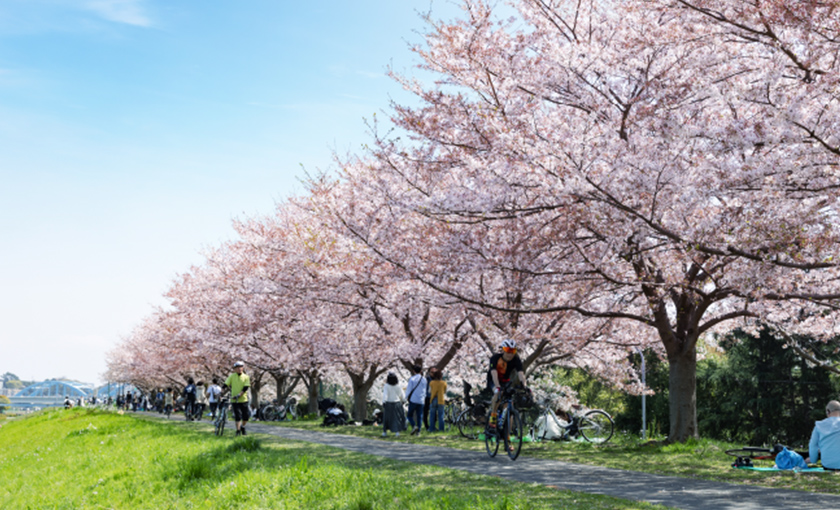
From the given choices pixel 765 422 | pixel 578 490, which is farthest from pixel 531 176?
pixel 765 422

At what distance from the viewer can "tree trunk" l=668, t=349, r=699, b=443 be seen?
48.0 ft

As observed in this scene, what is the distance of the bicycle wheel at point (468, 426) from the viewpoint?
17188 mm

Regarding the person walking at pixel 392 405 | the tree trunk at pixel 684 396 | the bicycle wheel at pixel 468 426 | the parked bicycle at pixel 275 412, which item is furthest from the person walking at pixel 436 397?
the parked bicycle at pixel 275 412

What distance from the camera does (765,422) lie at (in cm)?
3403

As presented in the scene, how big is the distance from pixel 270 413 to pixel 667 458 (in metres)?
27.2

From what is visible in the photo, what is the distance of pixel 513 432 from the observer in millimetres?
11852

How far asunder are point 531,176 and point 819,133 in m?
3.70

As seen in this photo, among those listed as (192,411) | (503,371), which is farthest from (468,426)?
(192,411)

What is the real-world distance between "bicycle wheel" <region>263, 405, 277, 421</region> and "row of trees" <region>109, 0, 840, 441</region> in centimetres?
1649

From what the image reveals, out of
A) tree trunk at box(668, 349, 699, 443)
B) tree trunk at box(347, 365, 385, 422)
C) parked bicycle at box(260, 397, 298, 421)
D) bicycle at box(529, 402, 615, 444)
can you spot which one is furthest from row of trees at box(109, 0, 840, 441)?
parked bicycle at box(260, 397, 298, 421)

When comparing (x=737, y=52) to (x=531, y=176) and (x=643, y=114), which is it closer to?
(x=643, y=114)

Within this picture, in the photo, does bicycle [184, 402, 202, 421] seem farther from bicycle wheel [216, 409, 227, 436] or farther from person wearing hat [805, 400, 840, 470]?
person wearing hat [805, 400, 840, 470]

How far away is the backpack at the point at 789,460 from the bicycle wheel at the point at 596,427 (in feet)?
18.9

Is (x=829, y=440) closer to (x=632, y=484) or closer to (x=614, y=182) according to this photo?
(x=632, y=484)
